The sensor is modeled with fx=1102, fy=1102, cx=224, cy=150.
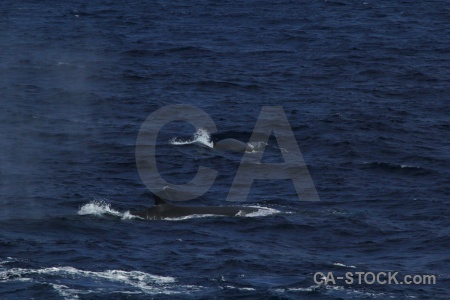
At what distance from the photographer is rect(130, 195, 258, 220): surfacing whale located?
77938 mm

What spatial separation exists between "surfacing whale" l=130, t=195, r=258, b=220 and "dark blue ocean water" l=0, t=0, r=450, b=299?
3.32ft

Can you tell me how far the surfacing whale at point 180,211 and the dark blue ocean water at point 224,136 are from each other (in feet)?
3.32

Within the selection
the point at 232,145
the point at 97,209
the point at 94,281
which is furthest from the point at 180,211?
the point at 232,145

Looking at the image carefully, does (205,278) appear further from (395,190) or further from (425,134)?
(425,134)

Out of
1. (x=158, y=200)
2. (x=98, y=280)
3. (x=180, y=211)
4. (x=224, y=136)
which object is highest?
(x=158, y=200)

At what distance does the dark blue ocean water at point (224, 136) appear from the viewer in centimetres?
6725

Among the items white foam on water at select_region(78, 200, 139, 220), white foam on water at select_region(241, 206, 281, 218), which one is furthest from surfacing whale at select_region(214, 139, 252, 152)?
white foam on water at select_region(78, 200, 139, 220)

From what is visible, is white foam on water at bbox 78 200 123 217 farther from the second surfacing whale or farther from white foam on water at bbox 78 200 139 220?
the second surfacing whale

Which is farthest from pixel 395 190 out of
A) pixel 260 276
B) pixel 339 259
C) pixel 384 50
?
pixel 384 50

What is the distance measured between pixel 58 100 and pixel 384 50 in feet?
144

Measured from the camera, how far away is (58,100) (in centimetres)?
11638

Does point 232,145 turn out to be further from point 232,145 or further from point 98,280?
point 98,280

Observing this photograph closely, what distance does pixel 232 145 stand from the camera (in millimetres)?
98562

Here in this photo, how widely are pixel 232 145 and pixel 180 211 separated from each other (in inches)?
812
